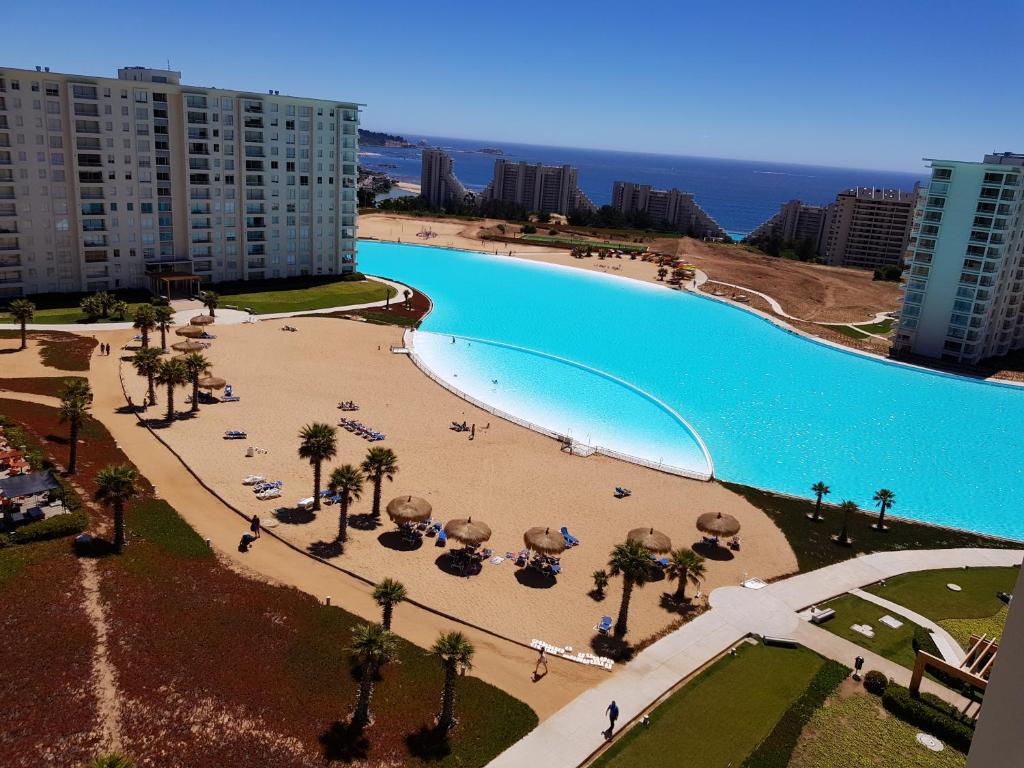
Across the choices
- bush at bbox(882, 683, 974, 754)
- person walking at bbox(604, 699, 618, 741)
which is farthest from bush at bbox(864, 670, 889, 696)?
person walking at bbox(604, 699, 618, 741)

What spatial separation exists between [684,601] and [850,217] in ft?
466

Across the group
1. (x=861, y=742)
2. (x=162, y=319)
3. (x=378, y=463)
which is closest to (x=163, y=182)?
(x=162, y=319)

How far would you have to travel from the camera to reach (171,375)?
1786 inches

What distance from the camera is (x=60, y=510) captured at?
107ft

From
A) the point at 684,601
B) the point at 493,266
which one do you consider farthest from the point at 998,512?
the point at 493,266

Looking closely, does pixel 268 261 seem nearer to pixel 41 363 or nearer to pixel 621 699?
pixel 41 363

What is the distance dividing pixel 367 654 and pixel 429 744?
3.73 m

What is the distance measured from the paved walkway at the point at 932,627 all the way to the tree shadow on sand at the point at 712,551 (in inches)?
226

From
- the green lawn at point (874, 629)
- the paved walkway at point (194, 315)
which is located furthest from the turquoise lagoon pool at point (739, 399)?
the green lawn at point (874, 629)

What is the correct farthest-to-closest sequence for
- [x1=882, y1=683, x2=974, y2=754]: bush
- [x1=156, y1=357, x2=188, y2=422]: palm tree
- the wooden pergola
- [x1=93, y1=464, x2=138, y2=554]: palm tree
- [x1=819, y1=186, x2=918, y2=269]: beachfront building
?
[x1=819, y1=186, x2=918, y2=269]: beachfront building < the wooden pergola < [x1=156, y1=357, x2=188, y2=422]: palm tree < [x1=93, y1=464, x2=138, y2=554]: palm tree < [x1=882, y1=683, x2=974, y2=754]: bush

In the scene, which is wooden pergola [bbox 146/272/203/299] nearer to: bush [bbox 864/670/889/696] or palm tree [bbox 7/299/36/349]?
palm tree [bbox 7/299/36/349]

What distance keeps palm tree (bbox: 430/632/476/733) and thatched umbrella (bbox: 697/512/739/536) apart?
673 inches

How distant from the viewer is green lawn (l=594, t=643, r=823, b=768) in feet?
74.8

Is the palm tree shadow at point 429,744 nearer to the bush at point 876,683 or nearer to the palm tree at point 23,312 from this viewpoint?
the bush at point 876,683
